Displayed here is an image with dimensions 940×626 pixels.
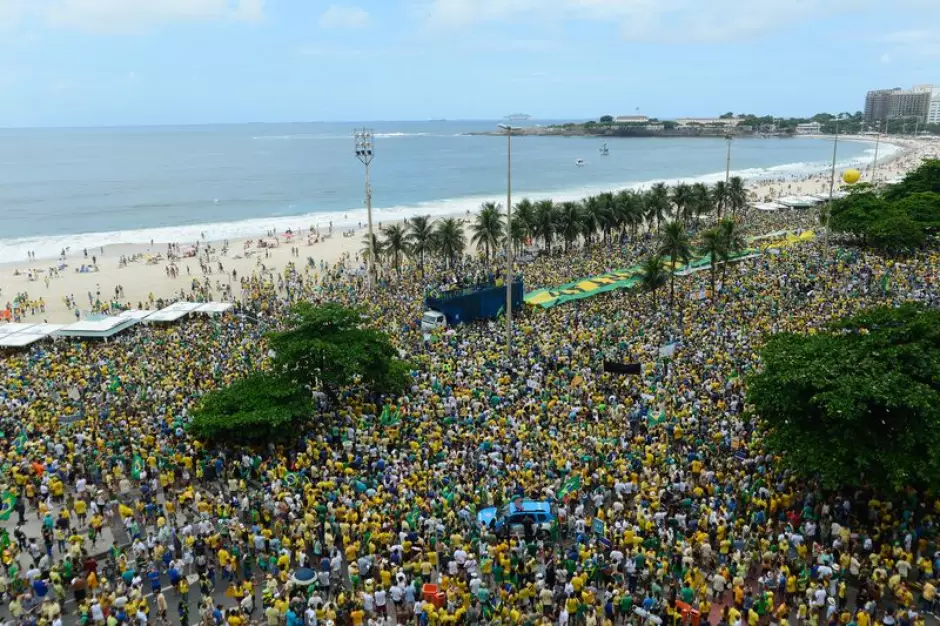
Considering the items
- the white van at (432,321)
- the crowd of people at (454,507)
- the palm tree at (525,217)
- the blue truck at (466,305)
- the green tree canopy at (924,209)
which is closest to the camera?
the crowd of people at (454,507)

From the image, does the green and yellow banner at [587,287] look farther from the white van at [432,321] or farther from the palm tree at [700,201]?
the palm tree at [700,201]

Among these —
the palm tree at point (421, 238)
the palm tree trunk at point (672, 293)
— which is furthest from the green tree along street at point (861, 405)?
the palm tree at point (421, 238)

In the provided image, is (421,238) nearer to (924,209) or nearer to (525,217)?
(525,217)

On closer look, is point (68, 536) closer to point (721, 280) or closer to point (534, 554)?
point (534, 554)

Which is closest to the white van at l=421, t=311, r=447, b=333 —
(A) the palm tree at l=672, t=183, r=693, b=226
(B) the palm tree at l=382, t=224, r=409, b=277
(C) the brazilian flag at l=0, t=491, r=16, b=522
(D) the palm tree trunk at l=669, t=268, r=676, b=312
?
(D) the palm tree trunk at l=669, t=268, r=676, b=312

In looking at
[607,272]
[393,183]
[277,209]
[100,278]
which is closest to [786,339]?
[607,272]
